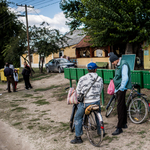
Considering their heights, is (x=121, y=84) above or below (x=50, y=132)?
above

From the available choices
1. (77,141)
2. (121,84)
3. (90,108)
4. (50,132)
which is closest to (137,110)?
(121,84)

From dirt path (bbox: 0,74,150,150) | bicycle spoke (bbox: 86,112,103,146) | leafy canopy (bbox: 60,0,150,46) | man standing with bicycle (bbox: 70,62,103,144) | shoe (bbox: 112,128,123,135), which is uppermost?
leafy canopy (bbox: 60,0,150,46)

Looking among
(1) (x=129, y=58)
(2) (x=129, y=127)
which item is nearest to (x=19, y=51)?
(1) (x=129, y=58)

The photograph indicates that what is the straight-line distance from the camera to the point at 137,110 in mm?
4793

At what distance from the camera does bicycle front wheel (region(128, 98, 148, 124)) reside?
4746 mm

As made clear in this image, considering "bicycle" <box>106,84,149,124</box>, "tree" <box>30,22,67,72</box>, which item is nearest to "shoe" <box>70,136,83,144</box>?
"bicycle" <box>106,84,149,124</box>

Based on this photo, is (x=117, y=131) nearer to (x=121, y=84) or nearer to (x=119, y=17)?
(x=121, y=84)

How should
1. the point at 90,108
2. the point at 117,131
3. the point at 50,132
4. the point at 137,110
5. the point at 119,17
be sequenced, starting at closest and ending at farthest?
the point at 90,108 → the point at 117,131 → the point at 137,110 → the point at 50,132 → the point at 119,17

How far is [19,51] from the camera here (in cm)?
2233

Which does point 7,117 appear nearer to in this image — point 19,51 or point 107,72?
point 107,72

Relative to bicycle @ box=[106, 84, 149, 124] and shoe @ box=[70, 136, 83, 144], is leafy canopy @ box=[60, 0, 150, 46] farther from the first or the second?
shoe @ box=[70, 136, 83, 144]

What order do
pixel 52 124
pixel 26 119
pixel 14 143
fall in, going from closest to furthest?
pixel 14 143 < pixel 52 124 < pixel 26 119

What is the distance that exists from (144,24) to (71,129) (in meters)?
10.1

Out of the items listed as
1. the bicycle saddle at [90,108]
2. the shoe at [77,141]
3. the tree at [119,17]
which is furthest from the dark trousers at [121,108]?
the tree at [119,17]
